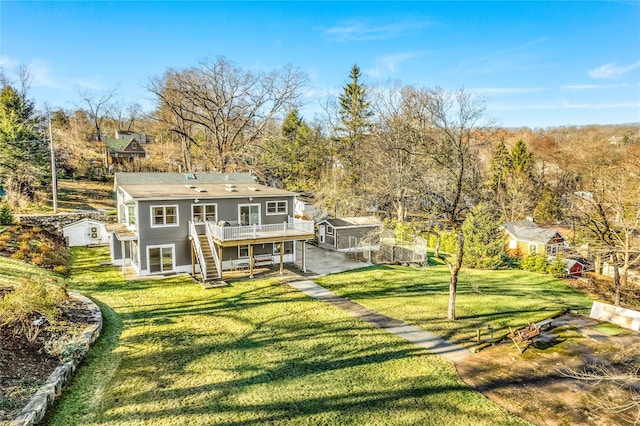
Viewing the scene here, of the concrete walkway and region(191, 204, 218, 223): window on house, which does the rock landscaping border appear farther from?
region(191, 204, 218, 223): window on house

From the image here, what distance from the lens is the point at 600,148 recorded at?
33.4 metres

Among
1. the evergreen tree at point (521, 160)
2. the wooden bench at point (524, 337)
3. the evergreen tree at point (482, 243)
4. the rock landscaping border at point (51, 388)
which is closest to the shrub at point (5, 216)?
the rock landscaping border at point (51, 388)

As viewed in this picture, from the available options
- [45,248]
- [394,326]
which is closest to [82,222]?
[45,248]

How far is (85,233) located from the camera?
958 inches

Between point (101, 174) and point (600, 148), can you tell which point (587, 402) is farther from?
point (101, 174)

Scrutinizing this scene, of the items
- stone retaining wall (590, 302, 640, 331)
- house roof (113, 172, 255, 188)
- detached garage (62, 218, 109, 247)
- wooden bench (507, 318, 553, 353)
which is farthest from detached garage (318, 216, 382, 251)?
detached garage (62, 218, 109, 247)

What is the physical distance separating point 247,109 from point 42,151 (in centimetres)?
1780

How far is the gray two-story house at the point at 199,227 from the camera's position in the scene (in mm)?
18094

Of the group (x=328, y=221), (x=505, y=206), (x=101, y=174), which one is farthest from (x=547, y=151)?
(x=101, y=174)

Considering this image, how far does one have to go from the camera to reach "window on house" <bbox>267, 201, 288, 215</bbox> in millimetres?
21297

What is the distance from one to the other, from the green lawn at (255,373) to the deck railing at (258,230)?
419 centimetres

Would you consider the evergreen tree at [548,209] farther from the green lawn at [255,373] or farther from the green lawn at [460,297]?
the green lawn at [255,373]

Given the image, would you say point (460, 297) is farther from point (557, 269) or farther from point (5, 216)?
point (5, 216)

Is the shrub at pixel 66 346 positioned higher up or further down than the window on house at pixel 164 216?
further down
